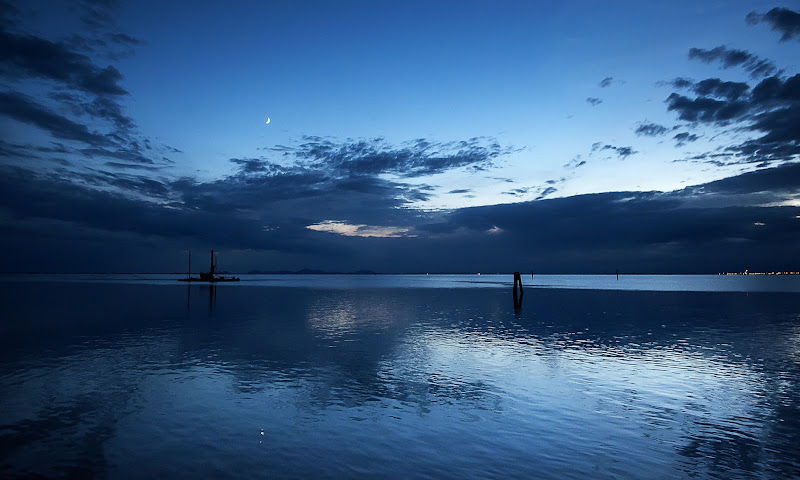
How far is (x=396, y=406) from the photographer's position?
15.4 m

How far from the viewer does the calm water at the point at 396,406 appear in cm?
1077

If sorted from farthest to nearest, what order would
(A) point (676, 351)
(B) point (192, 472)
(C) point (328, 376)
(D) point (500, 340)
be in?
(D) point (500, 340) < (A) point (676, 351) < (C) point (328, 376) < (B) point (192, 472)

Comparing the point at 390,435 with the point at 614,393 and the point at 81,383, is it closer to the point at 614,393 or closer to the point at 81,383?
the point at 614,393

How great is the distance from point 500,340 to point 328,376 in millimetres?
14313

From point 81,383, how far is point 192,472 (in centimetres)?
1097

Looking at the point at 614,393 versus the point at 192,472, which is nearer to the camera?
the point at 192,472

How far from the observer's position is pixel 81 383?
1806 centimetres

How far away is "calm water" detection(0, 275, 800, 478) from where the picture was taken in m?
10.8

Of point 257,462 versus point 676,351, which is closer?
point 257,462

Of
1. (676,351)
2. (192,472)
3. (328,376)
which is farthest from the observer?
(676,351)

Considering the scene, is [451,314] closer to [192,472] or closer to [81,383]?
[81,383]

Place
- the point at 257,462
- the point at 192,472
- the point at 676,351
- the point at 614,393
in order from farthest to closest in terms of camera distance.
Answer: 1. the point at 676,351
2. the point at 614,393
3. the point at 257,462
4. the point at 192,472

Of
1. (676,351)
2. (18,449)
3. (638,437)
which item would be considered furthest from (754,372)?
(18,449)

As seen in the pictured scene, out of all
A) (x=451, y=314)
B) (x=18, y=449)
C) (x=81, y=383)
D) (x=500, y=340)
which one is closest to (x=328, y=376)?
(x=81, y=383)
